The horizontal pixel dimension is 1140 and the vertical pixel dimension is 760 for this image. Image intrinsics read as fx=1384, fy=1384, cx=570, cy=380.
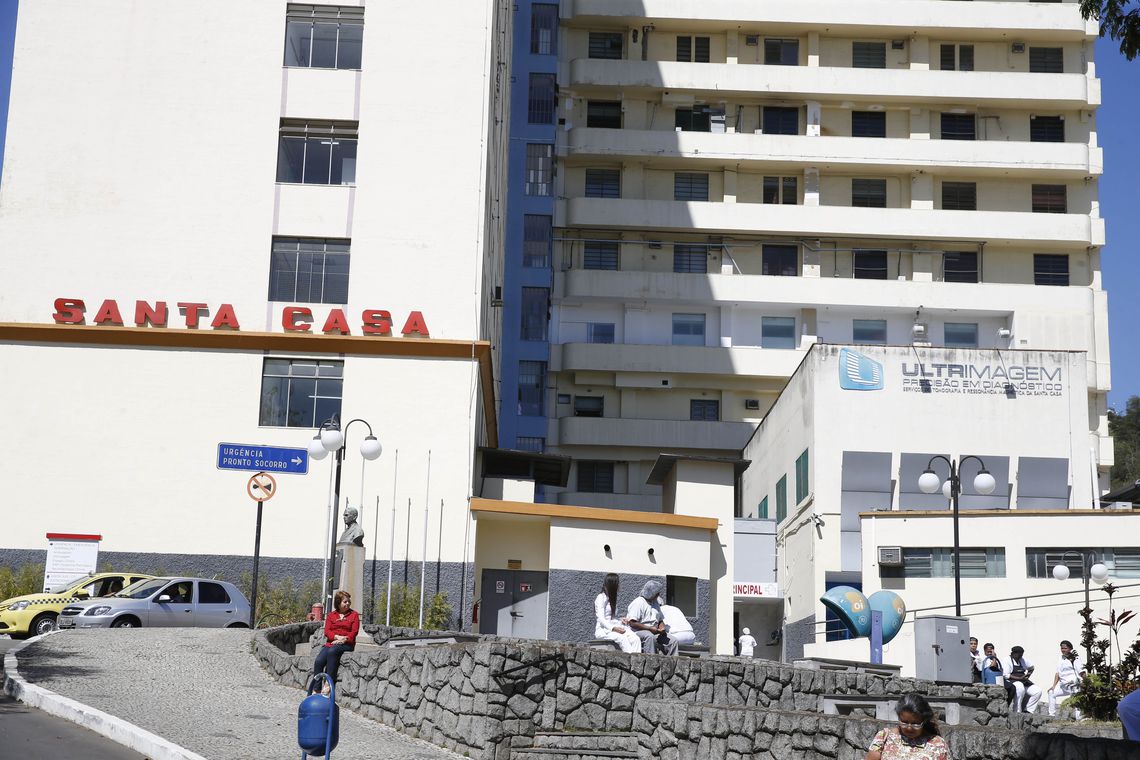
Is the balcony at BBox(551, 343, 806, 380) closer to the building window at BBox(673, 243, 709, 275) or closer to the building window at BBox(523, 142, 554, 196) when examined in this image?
the building window at BBox(673, 243, 709, 275)

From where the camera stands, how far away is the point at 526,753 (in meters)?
14.4

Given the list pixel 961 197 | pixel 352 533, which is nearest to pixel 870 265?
pixel 961 197

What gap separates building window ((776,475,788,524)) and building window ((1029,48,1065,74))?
83.5 feet

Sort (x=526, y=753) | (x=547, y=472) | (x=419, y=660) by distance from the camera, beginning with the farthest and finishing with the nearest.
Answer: (x=547, y=472)
(x=419, y=660)
(x=526, y=753)

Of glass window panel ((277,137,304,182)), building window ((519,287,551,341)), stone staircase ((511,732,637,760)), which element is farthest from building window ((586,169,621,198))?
stone staircase ((511,732,637,760))

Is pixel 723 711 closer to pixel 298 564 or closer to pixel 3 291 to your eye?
pixel 298 564

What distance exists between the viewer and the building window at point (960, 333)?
5959 cm

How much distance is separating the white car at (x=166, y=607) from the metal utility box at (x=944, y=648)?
1284 centimetres

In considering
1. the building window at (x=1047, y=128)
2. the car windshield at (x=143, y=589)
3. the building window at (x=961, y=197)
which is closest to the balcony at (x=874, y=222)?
the building window at (x=961, y=197)

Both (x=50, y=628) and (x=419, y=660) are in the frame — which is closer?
(x=419, y=660)

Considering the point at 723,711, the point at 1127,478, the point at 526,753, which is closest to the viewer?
the point at 723,711

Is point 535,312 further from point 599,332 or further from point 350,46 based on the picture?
point 350,46

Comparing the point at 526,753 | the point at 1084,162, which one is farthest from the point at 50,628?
the point at 1084,162

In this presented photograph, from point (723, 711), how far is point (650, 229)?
48.2 meters
